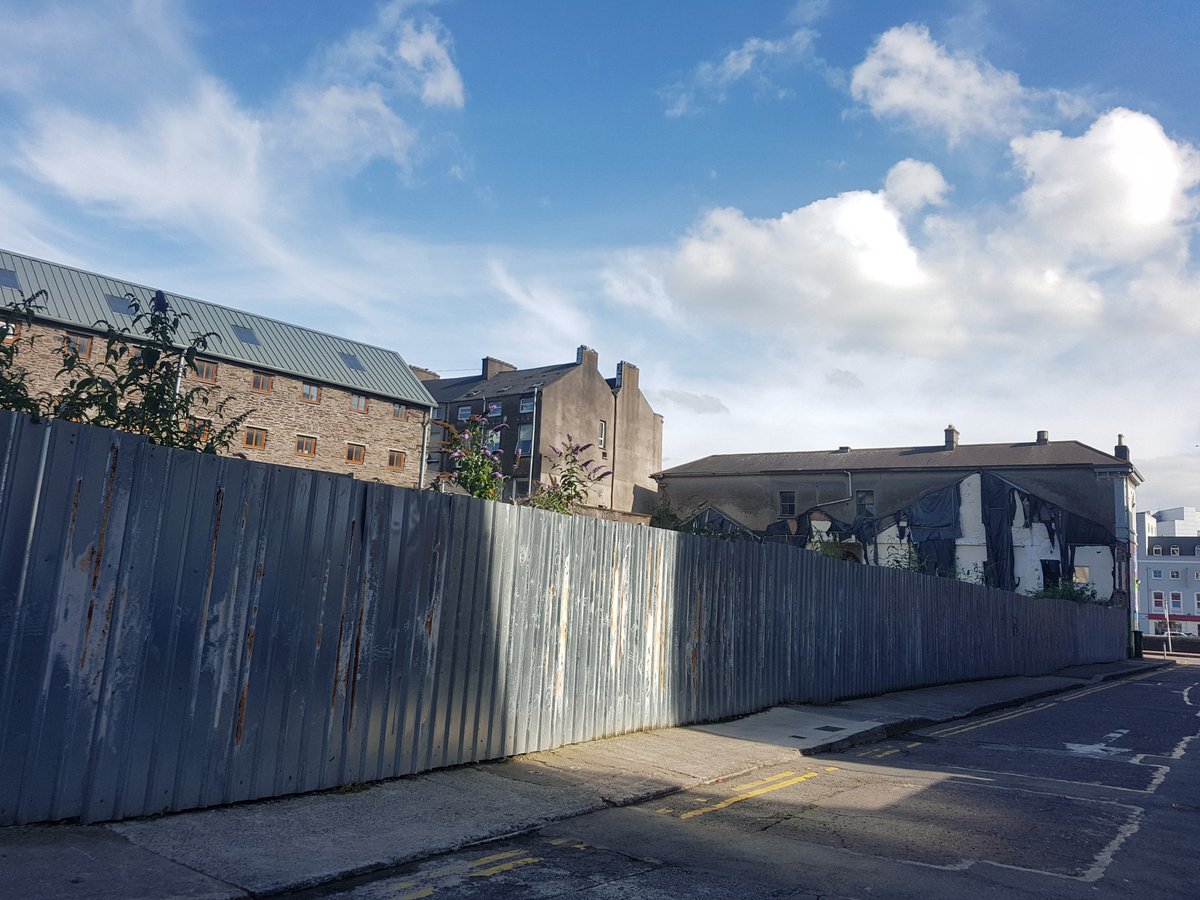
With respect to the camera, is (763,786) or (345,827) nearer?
(345,827)

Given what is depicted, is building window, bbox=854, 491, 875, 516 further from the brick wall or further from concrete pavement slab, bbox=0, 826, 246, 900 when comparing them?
concrete pavement slab, bbox=0, 826, 246, 900

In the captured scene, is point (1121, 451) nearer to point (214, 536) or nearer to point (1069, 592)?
point (1069, 592)

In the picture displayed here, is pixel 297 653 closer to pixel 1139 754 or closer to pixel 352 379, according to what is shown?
pixel 1139 754

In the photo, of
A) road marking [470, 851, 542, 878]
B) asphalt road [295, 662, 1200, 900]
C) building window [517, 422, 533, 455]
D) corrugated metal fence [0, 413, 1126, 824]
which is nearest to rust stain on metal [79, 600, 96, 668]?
corrugated metal fence [0, 413, 1126, 824]

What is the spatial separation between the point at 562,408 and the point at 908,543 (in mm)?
20844

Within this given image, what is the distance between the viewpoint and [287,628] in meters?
6.21

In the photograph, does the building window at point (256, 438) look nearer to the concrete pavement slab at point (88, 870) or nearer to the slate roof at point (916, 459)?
the slate roof at point (916, 459)

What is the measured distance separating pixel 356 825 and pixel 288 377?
39850 mm

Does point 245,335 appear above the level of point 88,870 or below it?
above

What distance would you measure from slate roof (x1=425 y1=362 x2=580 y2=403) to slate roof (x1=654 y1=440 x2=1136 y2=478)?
998 centimetres

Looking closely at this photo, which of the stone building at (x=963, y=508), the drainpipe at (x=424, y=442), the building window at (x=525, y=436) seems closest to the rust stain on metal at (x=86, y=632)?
the stone building at (x=963, y=508)

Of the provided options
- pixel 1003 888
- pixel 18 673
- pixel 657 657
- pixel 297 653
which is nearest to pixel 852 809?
pixel 1003 888

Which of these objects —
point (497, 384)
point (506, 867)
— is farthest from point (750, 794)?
point (497, 384)

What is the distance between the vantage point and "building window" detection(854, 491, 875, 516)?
47.2 metres
